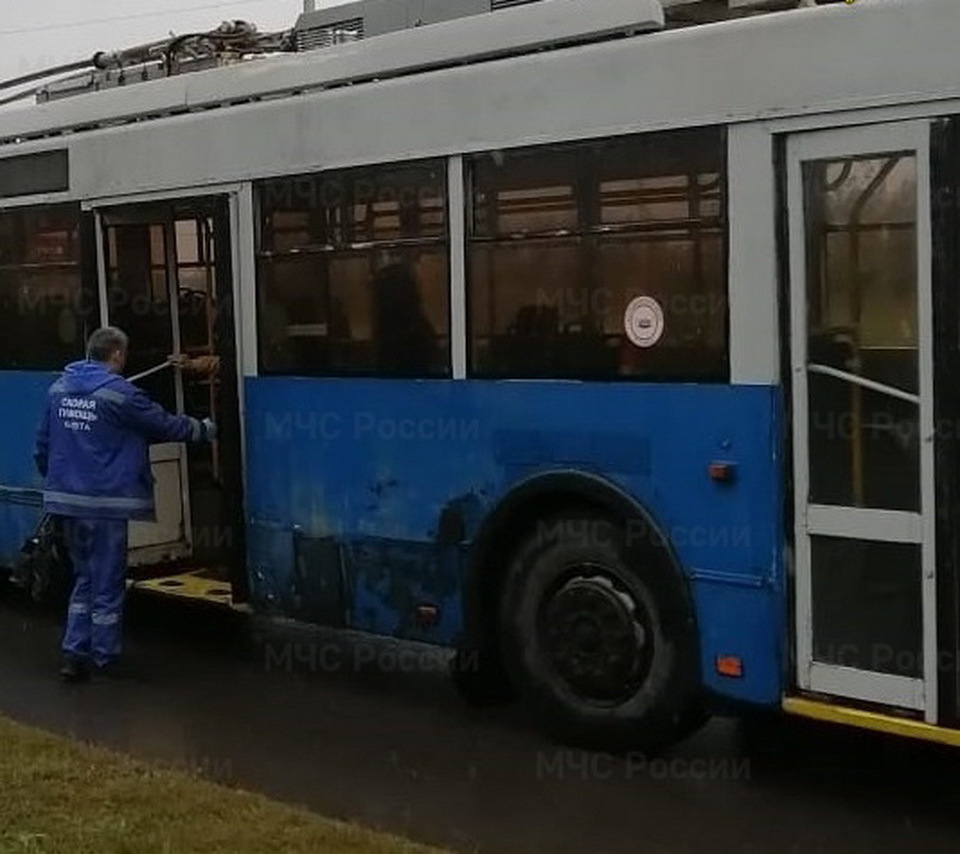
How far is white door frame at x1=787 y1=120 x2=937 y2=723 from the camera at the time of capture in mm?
5938

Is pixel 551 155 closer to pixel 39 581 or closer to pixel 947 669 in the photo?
pixel 947 669

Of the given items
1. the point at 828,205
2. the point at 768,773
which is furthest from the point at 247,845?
the point at 828,205

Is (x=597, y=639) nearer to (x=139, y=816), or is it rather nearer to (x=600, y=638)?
(x=600, y=638)

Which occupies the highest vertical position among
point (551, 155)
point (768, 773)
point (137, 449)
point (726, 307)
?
point (551, 155)

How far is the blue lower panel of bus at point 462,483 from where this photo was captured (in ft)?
21.3

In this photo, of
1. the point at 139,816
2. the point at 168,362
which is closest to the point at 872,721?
the point at 139,816

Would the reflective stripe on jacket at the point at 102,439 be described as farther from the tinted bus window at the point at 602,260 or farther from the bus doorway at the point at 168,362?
the tinted bus window at the point at 602,260

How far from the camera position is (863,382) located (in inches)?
242

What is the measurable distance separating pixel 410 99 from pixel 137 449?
96.0 inches

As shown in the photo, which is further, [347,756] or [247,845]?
[347,756]

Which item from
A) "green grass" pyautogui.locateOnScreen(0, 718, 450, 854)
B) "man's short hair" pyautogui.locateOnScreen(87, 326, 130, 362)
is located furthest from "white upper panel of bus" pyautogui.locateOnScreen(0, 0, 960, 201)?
"green grass" pyautogui.locateOnScreen(0, 718, 450, 854)

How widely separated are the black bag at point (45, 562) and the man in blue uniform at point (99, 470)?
0.24 meters

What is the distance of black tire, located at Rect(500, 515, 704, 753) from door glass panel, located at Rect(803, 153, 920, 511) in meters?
0.92

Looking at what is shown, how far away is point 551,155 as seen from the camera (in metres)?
7.11
